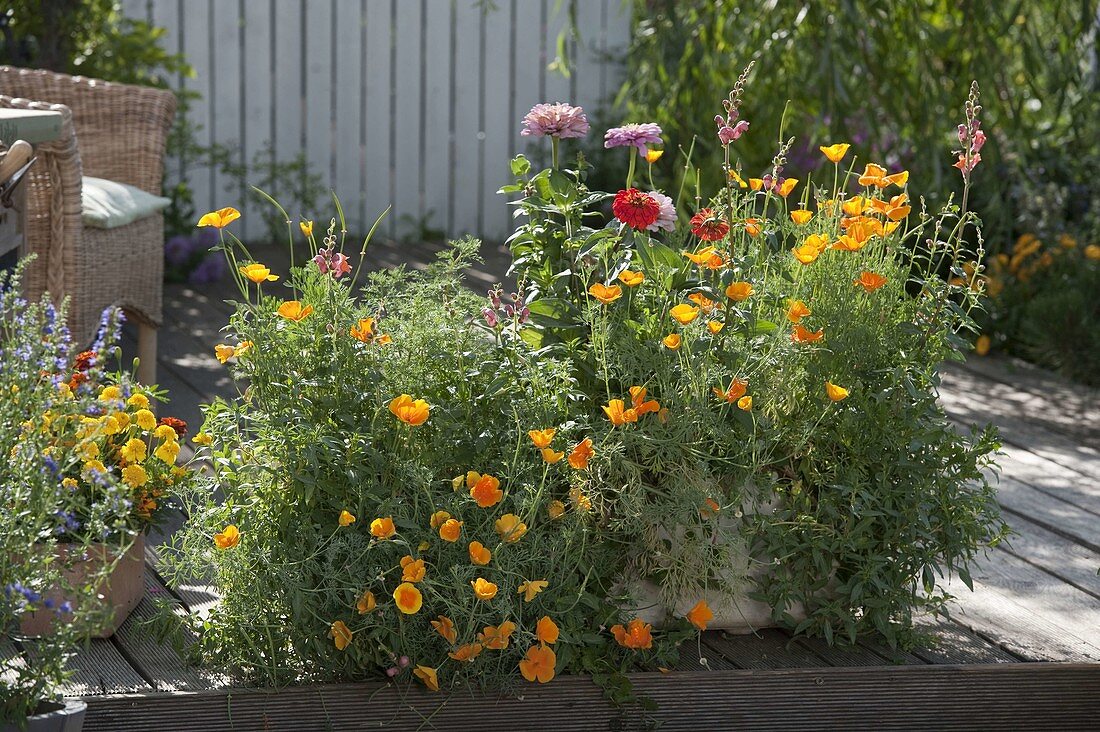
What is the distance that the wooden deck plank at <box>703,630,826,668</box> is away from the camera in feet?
5.64

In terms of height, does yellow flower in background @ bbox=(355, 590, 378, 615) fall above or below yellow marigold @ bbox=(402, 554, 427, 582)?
below

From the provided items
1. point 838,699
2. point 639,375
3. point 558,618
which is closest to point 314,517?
point 558,618

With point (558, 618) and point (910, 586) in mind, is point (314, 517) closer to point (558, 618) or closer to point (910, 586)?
point (558, 618)

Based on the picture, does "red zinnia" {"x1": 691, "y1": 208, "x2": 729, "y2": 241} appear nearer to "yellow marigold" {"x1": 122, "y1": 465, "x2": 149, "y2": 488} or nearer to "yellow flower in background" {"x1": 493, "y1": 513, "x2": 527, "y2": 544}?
"yellow flower in background" {"x1": 493, "y1": 513, "x2": 527, "y2": 544}

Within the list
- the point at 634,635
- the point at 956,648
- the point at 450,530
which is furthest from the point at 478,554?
the point at 956,648

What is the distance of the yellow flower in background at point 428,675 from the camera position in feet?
4.87

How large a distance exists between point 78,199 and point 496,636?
1442 millimetres

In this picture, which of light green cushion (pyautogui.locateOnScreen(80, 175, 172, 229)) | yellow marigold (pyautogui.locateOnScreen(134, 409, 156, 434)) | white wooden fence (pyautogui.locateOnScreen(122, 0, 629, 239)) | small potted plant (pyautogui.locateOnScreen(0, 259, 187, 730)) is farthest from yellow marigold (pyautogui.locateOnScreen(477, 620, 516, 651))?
white wooden fence (pyautogui.locateOnScreen(122, 0, 629, 239))

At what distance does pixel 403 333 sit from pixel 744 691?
0.63 m

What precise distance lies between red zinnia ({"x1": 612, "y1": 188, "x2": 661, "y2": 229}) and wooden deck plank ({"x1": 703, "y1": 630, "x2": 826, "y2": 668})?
0.60 metres

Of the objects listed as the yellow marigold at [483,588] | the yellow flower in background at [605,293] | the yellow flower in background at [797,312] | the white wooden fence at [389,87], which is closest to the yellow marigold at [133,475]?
the yellow marigold at [483,588]

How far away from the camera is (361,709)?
1518 mm

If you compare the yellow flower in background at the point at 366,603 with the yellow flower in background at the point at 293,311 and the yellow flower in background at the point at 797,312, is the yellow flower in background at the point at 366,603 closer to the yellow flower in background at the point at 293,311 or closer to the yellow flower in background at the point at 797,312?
the yellow flower in background at the point at 293,311

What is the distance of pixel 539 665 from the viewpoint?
1.51 meters
